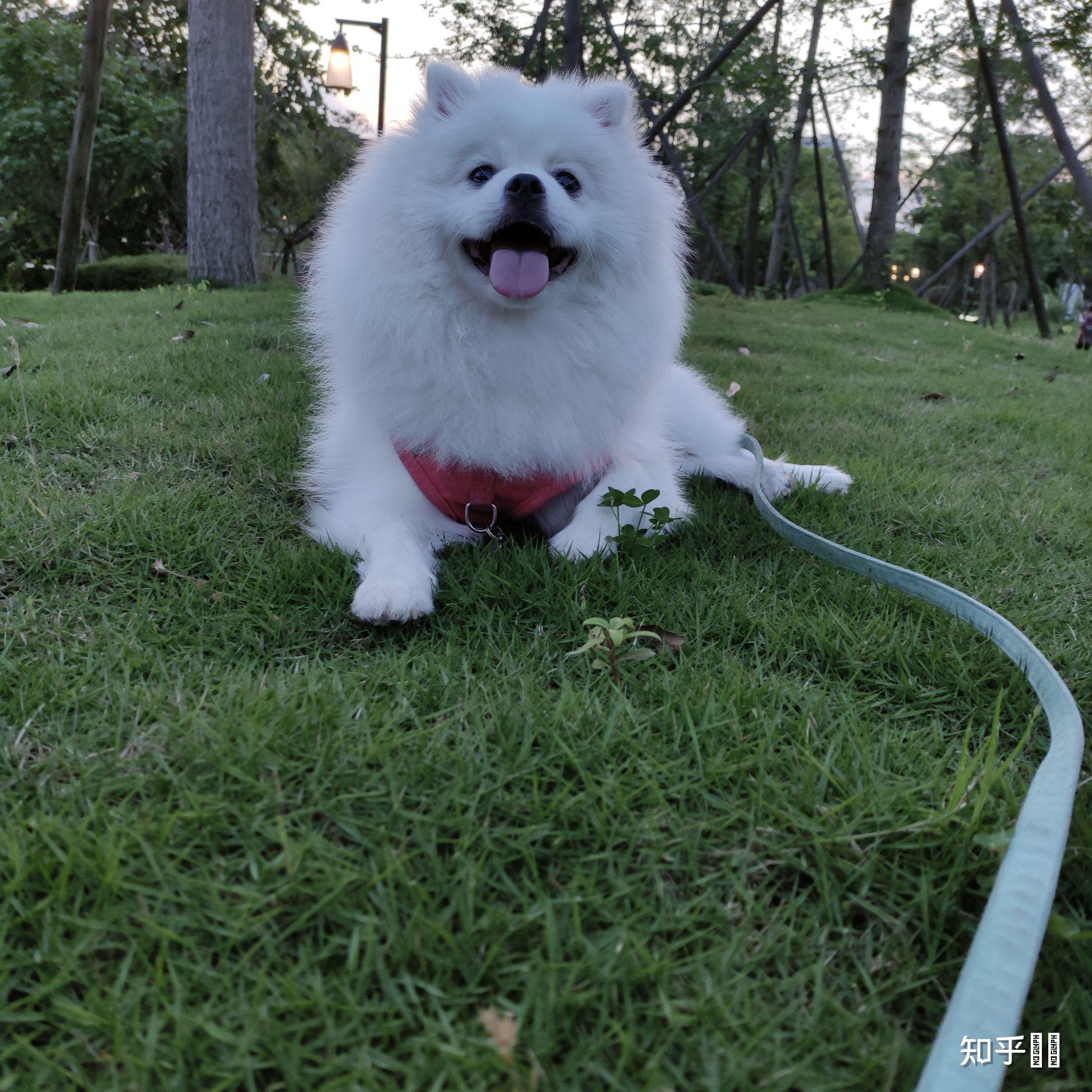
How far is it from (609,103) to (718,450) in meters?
1.25

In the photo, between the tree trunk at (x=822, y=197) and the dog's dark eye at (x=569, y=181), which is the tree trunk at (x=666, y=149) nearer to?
the tree trunk at (x=822, y=197)

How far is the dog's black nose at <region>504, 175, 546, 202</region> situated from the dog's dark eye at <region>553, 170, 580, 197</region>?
0.66 ft

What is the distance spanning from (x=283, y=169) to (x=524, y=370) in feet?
84.3

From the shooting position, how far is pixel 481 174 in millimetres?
2119

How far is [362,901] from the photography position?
103cm

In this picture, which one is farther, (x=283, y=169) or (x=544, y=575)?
(x=283, y=169)

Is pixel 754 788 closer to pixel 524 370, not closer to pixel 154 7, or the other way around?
pixel 524 370

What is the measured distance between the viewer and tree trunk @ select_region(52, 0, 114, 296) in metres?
7.16

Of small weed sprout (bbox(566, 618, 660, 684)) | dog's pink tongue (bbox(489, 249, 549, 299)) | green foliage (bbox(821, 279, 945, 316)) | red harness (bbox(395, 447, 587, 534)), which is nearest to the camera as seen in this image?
small weed sprout (bbox(566, 618, 660, 684))

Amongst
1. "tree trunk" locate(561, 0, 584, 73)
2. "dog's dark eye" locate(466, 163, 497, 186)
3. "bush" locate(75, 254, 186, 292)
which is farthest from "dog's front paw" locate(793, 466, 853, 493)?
"bush" locate(75, 254, 186, 292)

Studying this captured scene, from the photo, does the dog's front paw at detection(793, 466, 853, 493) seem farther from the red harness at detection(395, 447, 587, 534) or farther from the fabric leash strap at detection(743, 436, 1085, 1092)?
the fabric leash strap at detection(743, 436, 1085, 1092)

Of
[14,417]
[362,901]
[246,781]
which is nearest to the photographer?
[362,901]

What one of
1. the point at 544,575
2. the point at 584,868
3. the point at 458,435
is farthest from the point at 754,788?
the point at 458,435

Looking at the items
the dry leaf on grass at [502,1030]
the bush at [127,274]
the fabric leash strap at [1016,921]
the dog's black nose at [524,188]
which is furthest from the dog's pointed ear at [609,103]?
the bush at [127,274]
